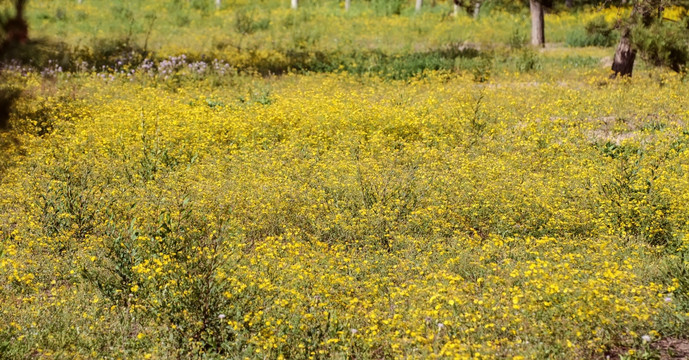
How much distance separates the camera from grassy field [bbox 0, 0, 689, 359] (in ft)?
15.5

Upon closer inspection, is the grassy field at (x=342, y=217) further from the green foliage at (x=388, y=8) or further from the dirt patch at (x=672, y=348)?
the green foliage at (x=388, y=8)

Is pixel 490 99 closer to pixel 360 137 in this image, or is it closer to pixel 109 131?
pixel 360 137

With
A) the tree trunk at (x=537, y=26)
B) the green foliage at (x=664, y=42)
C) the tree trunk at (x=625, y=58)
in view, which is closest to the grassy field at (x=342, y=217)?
the green foliage at (x=664, y=42)

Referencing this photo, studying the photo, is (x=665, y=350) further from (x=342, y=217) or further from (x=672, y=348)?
(x=342, y=217)

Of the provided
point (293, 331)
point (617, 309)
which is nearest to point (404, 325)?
point (293, 331)

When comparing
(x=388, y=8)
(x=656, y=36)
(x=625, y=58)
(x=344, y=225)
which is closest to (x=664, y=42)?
(x=656, y=36)

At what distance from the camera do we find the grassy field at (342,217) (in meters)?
4.72

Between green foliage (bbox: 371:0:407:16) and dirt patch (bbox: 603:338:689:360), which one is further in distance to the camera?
green foliage (bbox: 371:0:407:16)

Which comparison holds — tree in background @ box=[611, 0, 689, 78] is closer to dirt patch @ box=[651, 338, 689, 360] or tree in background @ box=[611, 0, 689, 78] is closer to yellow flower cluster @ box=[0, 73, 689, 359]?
yellow flower cluster @ box=[0, 73, 689, 359]

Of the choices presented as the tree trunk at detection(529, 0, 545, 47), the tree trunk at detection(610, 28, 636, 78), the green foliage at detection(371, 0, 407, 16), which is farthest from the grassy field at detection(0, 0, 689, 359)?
the green foliage at detection(371, 0, 407, 16)

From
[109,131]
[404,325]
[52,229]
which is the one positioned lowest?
[404,325]

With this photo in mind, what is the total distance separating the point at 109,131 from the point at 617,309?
8.00 m

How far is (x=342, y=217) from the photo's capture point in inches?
267

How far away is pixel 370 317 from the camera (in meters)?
4.95
